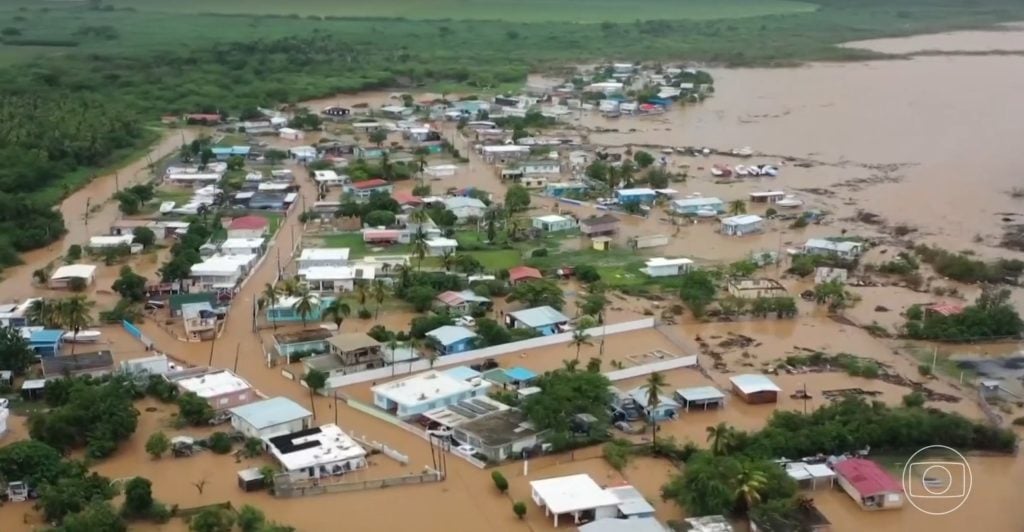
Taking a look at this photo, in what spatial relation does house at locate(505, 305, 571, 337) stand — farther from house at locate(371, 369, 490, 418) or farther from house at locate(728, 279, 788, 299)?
house at locate(728, 279, 788, 299)

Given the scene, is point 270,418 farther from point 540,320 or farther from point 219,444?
point 540,320

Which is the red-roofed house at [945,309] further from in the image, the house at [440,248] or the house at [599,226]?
the house at [440,248]

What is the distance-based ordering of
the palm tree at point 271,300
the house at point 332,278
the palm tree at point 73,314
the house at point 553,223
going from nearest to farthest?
the palm tree at point 73,314, the palm tree at point 271,300, the house at point 332,278, the house at point 553,223

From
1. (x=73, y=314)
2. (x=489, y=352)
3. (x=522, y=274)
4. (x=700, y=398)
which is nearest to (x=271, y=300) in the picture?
(x=73, y=314)

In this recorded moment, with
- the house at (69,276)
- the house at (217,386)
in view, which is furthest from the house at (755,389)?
the house at (69,276)

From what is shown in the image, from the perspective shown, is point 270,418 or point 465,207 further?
point 465,207
